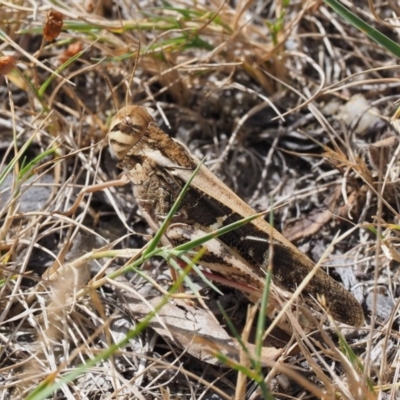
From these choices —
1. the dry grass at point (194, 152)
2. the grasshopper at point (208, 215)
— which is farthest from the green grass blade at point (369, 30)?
the grasshopper at point (208, 215)

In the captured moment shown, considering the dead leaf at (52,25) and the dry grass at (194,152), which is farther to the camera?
the dead leaf at (52,25)

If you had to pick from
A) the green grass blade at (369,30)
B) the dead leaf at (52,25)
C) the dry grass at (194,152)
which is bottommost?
the dry grass at (194,152)

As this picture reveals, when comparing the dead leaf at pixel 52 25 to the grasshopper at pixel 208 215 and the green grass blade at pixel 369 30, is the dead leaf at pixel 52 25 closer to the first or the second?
the grasshopper at pixel 208 215

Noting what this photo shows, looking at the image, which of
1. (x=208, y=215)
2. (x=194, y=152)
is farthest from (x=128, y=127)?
(x=194, y=152)

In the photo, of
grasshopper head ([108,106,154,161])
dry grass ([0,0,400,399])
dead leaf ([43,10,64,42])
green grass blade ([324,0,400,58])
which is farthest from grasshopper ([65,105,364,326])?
green grass blade ([324,0,400,58])

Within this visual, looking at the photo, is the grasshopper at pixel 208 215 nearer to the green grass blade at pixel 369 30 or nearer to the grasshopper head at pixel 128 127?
the grasshopper head at pixel 128 127

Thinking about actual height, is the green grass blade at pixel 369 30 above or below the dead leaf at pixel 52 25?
above

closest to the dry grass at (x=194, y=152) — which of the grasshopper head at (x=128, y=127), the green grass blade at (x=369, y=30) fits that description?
the grasshopper head at (x=128, y=127)
